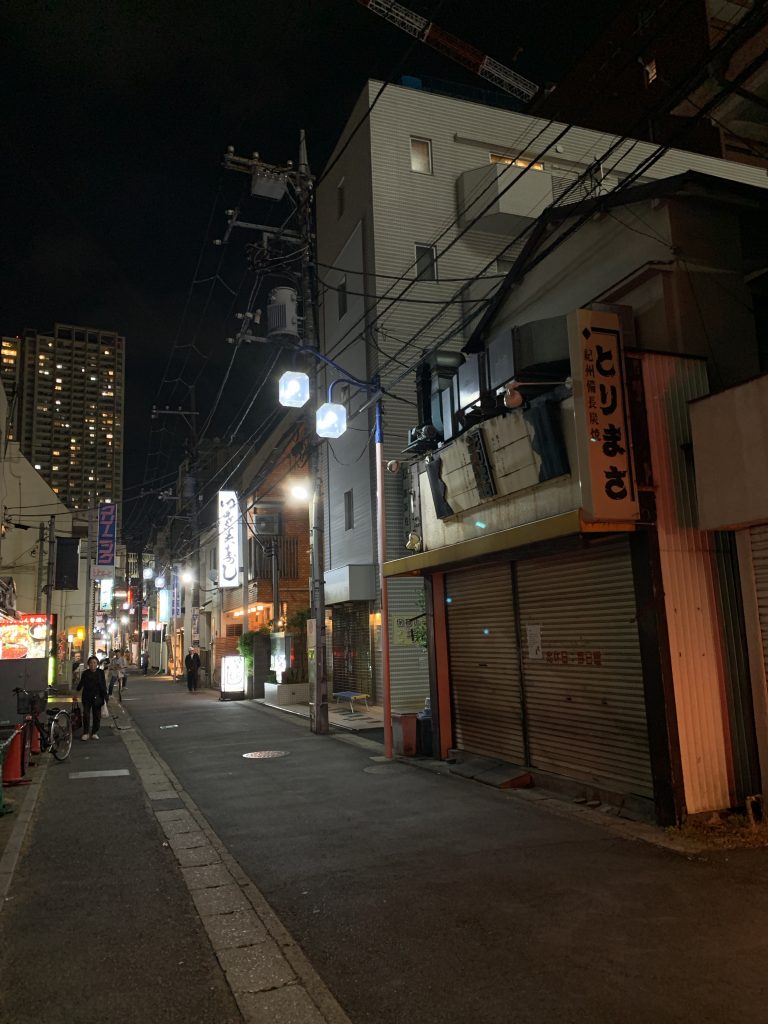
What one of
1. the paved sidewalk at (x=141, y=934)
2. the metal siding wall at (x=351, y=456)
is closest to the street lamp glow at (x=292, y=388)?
the metal siding wall at (x=351, y=456)

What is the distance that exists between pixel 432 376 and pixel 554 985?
11.3 m

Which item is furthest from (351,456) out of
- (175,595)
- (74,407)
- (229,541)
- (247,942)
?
(74,407)

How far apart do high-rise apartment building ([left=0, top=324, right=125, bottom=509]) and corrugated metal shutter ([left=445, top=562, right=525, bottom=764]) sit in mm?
135669

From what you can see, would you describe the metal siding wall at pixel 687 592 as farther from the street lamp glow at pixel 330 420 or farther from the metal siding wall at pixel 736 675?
the street lamp glow at pixel 330 420

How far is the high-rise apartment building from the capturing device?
13862 cm

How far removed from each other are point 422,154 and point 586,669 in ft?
65.6

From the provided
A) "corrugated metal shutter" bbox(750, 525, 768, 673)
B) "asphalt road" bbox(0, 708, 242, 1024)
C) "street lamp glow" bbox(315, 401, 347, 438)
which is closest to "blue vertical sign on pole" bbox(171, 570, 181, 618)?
"street lamp glow" bbox(315, 401, 347, 438)

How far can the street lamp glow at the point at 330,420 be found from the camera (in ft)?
54.4

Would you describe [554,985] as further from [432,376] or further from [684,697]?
[432,376]

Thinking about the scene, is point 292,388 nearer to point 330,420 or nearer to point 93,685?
point 330,420

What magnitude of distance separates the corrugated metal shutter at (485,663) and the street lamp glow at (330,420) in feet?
16.5

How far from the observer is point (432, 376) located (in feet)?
46.7

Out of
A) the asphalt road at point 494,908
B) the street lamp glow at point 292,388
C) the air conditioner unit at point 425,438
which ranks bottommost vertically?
the asphalt road at point 494,908

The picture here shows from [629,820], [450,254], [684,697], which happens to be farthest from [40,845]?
[450,254]
